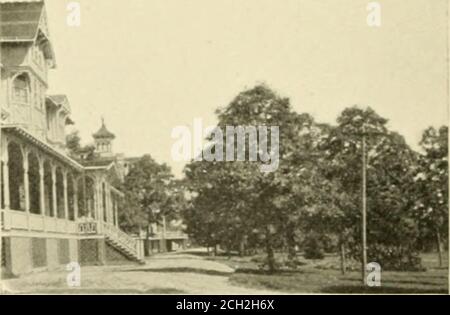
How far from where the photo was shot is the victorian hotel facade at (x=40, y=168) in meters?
17.0

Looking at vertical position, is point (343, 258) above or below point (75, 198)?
below

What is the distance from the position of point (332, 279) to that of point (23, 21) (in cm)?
1147

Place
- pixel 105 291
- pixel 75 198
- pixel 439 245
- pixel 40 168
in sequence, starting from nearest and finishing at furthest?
pixel 105 291, pixel 439 245, pixel 40 168, pixel 75 198

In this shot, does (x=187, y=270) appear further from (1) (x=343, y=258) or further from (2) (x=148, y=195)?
(2) (x=148, y=195)

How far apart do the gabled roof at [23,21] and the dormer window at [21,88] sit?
1289mm

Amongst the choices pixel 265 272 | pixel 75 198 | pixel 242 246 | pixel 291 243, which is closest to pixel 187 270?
pixel 242 246

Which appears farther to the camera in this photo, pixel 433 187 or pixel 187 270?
pixel 187 270

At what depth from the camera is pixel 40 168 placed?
19125mm

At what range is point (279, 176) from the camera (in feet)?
57.3

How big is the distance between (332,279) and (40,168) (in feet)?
28.5

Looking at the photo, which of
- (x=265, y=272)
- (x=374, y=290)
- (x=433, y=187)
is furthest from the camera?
(x=265, y=272)

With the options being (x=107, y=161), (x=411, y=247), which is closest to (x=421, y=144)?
(x=411, y=247)

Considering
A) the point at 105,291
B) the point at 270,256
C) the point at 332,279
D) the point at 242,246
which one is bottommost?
the point at 332,279

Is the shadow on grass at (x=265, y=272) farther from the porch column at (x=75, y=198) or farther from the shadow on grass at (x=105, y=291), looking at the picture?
the porch column at (x=75, y=198)
